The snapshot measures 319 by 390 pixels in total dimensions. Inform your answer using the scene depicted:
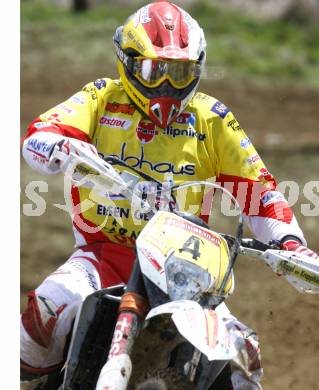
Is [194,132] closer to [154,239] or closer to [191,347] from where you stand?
[154,239]

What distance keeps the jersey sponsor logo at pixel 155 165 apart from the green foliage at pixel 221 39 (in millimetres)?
11923

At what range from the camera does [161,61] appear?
4.87m

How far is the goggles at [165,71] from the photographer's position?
16.0 ft

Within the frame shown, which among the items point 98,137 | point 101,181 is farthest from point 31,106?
point 101,181

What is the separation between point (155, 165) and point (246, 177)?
0.48 m

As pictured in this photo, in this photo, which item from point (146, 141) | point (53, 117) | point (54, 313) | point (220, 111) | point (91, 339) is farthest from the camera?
point (220, 111)

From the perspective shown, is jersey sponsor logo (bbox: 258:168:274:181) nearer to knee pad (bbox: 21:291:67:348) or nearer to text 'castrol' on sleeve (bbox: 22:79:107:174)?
text 'castrol' on sleeve (bbox: 22:79:107:174)

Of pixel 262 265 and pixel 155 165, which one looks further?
pixel 262 265

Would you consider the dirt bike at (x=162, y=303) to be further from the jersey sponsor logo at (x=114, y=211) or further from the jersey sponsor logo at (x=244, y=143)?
the jersey sponsor logo at (x=244, y=143)

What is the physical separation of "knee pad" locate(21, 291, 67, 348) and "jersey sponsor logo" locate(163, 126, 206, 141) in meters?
1.13

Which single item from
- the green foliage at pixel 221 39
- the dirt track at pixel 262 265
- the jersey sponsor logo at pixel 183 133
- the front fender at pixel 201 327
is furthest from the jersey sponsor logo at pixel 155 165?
the green foliage at pixel 221 39

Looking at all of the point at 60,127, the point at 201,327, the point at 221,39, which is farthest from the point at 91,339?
the point at 221,39

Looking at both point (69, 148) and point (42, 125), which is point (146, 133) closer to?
point (42, 125)

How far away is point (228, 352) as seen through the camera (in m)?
3.79
